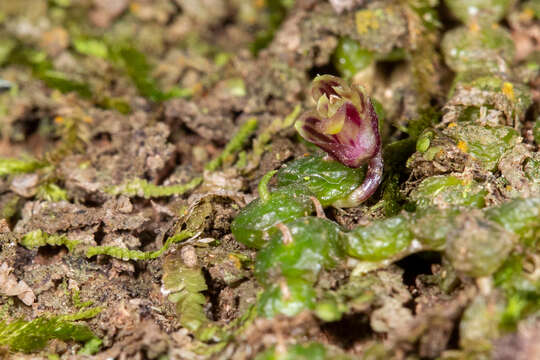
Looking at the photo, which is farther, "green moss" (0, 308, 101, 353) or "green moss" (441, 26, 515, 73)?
"green moss" (441, 26, 515, 73)

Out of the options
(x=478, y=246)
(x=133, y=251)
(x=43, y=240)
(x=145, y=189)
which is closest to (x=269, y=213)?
(x=133, y=251)

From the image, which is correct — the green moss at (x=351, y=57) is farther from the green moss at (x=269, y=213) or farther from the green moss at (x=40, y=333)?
the green moss at (x=40, y=333)

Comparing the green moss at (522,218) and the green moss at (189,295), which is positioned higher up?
the green moss at (522,218)

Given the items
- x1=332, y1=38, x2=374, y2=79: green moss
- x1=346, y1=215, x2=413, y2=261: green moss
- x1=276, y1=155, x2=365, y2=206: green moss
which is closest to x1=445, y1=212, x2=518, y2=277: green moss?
x1=346, y1=215, x2=413, y2=261: green moss

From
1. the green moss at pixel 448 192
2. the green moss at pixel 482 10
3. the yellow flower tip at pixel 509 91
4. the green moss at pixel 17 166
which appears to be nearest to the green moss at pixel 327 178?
the green moss at pixel 448 192

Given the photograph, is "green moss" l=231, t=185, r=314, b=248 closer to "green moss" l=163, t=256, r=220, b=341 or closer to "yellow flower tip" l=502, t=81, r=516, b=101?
"green moss" l=163, t=256, r=220, b=341

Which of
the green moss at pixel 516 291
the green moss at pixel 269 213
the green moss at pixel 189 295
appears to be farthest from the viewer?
the green moss at pixel 269 213

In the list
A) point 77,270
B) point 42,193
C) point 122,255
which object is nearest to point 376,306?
point 122,255
